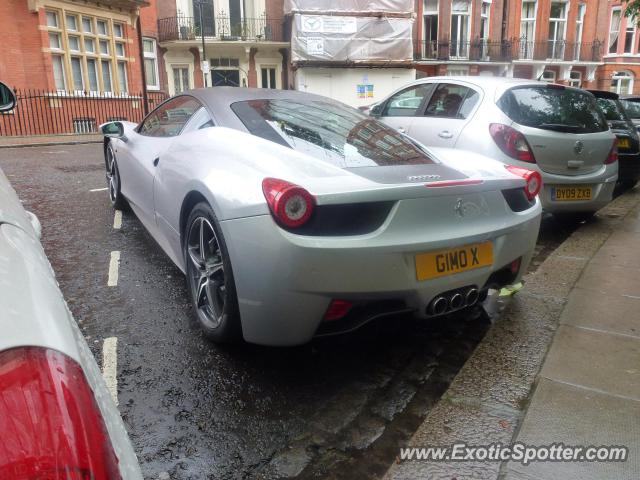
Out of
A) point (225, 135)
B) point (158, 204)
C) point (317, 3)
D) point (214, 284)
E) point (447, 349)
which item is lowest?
point (447, 349)

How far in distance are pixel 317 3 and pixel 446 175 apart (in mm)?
25842

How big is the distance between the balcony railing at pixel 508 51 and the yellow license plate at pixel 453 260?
28415 mm

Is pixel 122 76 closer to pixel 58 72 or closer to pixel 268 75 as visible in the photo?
pixel 58 72

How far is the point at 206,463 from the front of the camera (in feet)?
6.84

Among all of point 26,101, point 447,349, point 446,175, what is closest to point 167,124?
point 446,175

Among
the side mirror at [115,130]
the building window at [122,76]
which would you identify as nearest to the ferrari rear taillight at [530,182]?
the side mirror at [115,130]

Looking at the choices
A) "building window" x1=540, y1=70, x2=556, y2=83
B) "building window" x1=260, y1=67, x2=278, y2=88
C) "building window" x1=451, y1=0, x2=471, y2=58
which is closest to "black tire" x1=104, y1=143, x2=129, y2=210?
"building window" x1=260, y1=67, x2=278, y2=88

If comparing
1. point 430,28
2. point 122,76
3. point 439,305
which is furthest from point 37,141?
point 430,28

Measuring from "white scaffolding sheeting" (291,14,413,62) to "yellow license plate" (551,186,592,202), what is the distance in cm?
2250

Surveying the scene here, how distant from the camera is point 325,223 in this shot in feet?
7.64

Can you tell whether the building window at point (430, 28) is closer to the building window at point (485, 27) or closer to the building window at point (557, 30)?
the building window at point (485, 27)

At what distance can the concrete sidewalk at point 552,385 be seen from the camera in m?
2.07

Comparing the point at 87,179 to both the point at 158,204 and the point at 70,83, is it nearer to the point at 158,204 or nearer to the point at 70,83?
the point at 158,204

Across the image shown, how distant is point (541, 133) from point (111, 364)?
422 cm
